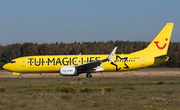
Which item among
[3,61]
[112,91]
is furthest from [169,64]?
[112,91]

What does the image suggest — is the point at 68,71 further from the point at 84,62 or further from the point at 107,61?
the point at 107,61

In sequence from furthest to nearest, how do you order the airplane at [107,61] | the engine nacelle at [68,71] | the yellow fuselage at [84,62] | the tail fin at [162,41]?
1. the tail fin at [162,41]
2. the yellow fuselage at [84,62]
3. the airplane at [107,61]
4. the engine nacelle at [68,71]

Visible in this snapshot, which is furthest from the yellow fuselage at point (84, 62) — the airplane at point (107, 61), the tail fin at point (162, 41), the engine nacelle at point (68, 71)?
the engine nacelle at point (68, 71)

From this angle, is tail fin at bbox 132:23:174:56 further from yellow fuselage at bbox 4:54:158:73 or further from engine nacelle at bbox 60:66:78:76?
engine nacelle at bbox 60:66:78:76

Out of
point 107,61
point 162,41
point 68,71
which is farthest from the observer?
point 162,41

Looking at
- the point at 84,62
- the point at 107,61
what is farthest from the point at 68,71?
the point at 107,61

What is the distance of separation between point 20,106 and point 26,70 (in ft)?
80.5

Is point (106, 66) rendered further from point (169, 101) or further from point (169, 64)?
point (169, 64)

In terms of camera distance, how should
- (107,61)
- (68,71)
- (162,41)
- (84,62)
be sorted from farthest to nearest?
(162,41), (84,62), (107,61), (68,71)

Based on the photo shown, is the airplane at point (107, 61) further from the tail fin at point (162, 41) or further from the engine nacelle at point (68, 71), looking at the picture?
the engine nacelle at point (68, 71)

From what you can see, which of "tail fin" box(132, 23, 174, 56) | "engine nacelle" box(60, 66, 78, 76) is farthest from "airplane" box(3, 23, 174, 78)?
"engine nacelle" box(60, 66, 78, 76)

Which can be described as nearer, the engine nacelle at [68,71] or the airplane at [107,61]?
the engine nacelle at [68,71]

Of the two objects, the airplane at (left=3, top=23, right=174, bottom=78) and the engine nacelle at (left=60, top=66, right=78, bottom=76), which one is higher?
the airplane at (left=3, top=23, right=174, bottom=78)

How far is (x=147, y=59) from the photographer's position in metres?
36.1
